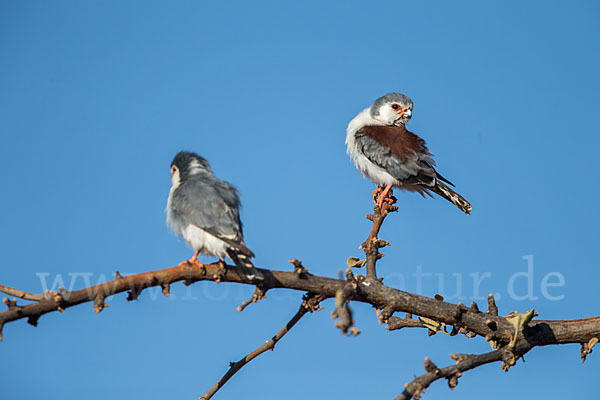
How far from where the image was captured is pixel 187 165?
6246mm

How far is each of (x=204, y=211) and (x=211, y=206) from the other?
7cm

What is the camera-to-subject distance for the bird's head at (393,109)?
29.6ft

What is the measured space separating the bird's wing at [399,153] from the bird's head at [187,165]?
2707mm

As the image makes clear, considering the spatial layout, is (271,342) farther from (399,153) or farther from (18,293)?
(399,153)

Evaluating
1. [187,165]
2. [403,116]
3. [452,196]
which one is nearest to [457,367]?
[187,165]

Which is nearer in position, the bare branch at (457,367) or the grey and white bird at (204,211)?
the bare branch at (457,367)

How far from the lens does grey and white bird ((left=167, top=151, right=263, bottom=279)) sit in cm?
512

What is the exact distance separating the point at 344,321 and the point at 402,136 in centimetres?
580

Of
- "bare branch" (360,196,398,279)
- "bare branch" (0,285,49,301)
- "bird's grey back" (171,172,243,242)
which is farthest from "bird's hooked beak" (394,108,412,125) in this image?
"bare branch" (0,285,49,301)

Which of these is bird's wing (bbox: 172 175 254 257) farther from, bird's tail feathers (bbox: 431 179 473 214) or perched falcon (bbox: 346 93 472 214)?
bird's tail feathers (bbox: 431 179 473 214)

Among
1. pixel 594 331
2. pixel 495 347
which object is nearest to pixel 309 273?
pixel 495 347

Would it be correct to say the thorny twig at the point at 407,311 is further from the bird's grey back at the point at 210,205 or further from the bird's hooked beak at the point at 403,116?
the bird's hooked beak at the point at 403,116

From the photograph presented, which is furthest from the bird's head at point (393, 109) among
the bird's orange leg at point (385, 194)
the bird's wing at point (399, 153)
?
the bird's orange leg at point (385, 194)

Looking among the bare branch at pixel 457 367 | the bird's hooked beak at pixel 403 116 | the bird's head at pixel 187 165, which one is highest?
the bird's hooked beak at pixel 403 116
